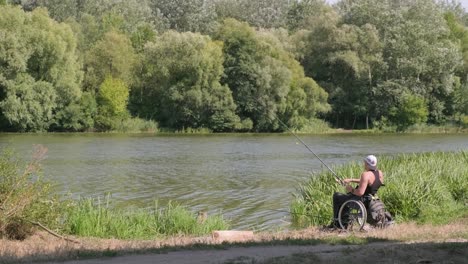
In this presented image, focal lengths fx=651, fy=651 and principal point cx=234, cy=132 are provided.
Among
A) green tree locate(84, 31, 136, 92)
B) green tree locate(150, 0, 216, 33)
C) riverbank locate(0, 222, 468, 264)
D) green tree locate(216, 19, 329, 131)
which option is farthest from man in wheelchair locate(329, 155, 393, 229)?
green tree locate(150, 0, 216, 33)

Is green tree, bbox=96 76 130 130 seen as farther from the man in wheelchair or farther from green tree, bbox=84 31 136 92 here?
the man in wheelchair

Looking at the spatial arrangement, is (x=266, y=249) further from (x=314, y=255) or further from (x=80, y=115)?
(x=80, y=115)

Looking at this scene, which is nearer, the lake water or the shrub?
the shrub

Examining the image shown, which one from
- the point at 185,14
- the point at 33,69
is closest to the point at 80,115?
the point at 33,69

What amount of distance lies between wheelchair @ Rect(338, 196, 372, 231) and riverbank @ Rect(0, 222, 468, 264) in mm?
345

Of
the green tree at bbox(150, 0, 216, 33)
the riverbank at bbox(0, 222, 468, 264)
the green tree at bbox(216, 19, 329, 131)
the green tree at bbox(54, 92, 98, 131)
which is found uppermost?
the green tree at bbox(150, 0, 216, 33)

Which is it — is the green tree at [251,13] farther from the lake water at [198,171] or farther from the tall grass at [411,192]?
the tall grass at [411,192]

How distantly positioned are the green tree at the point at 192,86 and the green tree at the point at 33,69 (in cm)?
799

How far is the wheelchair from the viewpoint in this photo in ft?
36.4

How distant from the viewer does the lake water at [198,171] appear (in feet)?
60.2

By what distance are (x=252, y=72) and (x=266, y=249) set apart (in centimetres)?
4642

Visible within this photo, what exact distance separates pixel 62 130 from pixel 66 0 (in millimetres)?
24658

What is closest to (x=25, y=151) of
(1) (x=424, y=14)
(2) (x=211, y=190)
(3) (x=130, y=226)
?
(2) (x=211, y=190)

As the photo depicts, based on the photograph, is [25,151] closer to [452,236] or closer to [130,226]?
[130,226]
